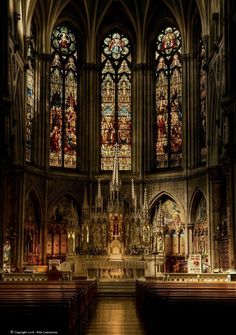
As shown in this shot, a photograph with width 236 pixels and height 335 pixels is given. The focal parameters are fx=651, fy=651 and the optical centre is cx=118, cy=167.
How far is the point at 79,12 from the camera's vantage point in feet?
147

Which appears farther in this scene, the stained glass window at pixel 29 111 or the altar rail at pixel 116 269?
the stained glass window at pixel 29 111

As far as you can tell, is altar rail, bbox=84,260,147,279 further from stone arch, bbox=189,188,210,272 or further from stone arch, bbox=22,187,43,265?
stone arch, bbox=22,187,43,265

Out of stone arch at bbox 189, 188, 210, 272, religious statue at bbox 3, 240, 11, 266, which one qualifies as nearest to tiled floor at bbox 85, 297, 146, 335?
religious statue at bbox 3, 240, 11, 266

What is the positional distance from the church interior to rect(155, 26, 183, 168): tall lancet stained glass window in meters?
0.08

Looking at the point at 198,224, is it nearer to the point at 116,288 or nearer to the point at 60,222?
the point at 60,222

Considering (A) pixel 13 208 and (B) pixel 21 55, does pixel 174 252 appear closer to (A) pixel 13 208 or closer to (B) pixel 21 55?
(A) pixel 13 208

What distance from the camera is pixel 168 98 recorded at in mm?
44000

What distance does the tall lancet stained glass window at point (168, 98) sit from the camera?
43188 mm

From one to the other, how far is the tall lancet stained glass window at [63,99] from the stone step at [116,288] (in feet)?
41.5

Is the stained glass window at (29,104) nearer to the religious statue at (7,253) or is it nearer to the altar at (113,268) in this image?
the religious statue at (7,253)

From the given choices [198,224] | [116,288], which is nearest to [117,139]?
[198,224]

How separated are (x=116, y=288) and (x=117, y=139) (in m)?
15.3

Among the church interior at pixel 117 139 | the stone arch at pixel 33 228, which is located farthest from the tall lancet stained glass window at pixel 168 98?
the stone arch at pixel 33 228

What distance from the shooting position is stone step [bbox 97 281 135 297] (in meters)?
30.5
